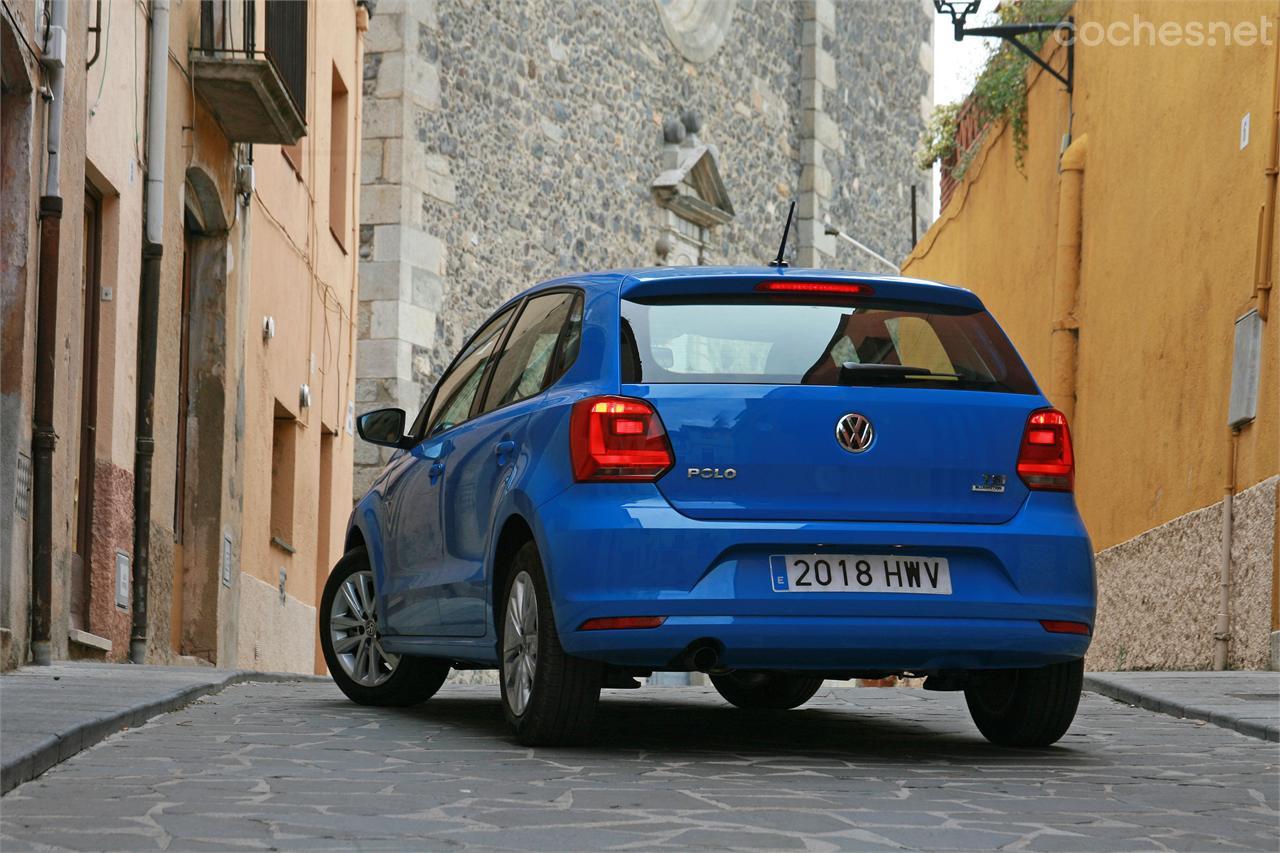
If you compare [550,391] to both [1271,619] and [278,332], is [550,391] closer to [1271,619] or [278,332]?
[1271,619]

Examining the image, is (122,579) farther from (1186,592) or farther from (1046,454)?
(1046,454)

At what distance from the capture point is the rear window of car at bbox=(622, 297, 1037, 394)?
6492 mm

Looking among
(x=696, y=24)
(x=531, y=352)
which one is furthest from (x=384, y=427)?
(x=696, y=24)

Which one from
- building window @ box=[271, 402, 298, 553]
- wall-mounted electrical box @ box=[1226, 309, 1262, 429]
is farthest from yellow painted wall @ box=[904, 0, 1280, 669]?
building window @ box=[271, 402, 298, 553]

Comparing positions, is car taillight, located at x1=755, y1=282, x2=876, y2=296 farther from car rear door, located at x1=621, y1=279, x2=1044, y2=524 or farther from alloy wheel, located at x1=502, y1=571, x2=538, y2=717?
alloy wheel, located at x1=502, y1=571, x2=538, y2=717

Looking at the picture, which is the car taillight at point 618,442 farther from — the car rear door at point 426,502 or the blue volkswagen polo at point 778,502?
the car rear door at point 426,502

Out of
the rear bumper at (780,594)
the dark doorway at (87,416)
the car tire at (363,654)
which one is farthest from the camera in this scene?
the dark doorway at (87,416)

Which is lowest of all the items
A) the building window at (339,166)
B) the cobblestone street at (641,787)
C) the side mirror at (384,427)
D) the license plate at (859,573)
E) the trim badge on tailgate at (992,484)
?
the cobblestone street at (641,787)

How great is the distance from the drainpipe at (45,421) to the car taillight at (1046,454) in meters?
4.85

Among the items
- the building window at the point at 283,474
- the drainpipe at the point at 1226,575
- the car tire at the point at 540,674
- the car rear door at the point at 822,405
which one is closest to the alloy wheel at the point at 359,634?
the car tire at the point at 540,674

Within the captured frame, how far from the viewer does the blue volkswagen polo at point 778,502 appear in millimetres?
6191

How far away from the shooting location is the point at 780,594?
6180mm

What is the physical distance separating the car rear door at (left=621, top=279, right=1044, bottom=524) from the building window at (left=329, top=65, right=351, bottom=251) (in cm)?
1378

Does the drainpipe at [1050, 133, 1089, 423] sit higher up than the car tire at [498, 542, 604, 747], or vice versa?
the drainpipe at [1050, 133, 1089, 423]
